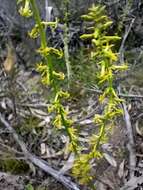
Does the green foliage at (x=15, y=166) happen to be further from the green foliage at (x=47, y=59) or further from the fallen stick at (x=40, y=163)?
the green foliage at (x=47, y=59)

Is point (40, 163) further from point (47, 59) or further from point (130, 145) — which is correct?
point (47, 59)

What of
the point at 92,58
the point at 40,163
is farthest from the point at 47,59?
the point at 40,163

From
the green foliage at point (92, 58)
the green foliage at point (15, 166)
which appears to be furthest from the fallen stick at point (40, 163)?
the green foliage at point (92, 58)

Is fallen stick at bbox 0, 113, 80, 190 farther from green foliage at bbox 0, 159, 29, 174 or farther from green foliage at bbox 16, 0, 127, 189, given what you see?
green foliage at bbox 16, 0, 127, 189

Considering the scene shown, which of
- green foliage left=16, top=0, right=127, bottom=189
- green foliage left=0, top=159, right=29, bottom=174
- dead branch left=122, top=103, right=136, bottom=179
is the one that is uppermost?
green foliage left=16, top=0, right=127, bottom=189

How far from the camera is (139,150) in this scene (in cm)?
268

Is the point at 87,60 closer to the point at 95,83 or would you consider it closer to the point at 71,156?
the point at 95,83

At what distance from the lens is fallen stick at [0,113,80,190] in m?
2.45

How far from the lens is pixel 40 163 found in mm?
2631

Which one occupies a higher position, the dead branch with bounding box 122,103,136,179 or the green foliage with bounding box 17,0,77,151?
the green foliage with bounding box 17,0,77,151

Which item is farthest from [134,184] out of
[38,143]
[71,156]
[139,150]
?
[38,143]

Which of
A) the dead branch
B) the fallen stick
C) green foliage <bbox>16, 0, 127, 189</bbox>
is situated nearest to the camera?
green foliage <bbox>16, 0, 127, 189</bbox>

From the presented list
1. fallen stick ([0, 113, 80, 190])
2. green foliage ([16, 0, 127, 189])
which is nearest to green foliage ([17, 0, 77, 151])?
green foliage ([16, 0, 127, 189])

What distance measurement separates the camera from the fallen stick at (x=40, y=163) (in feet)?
8.04
